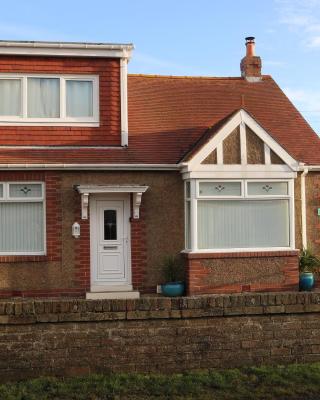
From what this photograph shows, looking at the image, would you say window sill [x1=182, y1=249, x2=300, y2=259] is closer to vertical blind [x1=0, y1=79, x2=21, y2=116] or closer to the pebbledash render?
the pebbledash render

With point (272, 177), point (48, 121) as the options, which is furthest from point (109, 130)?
point (272, 177)

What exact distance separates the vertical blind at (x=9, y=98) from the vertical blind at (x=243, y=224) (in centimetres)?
461

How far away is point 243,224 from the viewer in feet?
41.7

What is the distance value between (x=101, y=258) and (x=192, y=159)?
293cm

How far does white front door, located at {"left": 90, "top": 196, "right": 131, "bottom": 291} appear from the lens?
41.7ft

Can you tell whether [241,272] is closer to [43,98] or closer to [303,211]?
[303,211]

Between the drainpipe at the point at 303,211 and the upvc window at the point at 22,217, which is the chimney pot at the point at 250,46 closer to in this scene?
the drainpipe at the point at 303,211

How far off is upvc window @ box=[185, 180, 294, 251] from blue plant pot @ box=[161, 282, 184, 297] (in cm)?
84

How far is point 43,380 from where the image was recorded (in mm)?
9281

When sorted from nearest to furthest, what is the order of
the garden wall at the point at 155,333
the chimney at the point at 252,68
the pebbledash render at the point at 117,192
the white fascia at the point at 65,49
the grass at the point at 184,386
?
the grass at the point at 184,386 → the garden wall at the point at 155,333 → the pebbledash render at the point at 117,192 → the white fascia at the point at 65,49 → the chimney at the point at 252,68

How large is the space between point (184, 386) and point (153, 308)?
1380mm

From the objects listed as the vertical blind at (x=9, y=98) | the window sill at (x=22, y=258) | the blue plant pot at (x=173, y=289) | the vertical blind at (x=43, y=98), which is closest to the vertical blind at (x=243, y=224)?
the blue plant pot at (x=173, y=289)

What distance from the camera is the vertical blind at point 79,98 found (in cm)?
1321

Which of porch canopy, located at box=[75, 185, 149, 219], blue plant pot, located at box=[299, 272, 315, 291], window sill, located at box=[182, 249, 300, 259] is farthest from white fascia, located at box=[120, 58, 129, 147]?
blue plant pot, located at box=[299, 272, 315, 291]
